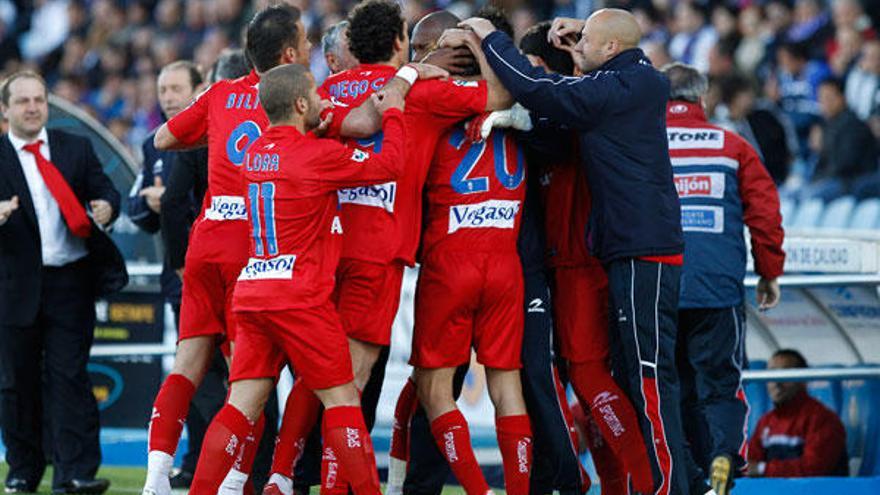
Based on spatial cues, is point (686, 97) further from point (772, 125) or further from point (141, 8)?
point (141, 8)

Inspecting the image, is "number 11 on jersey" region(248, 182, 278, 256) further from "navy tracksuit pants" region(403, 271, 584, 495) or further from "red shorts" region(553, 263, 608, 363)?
"red shorts" region(553, 263, 608, 363)

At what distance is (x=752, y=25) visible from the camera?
58.3ft

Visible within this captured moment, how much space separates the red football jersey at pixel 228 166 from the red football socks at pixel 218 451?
791mm

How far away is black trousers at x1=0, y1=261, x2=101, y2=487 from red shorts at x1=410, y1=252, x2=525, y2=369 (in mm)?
2464

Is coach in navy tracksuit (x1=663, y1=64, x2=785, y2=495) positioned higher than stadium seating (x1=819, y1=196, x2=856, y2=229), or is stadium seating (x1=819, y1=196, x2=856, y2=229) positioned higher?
coach in navy tracksuit (x1=663, y1=64, x2=785, y2=495)

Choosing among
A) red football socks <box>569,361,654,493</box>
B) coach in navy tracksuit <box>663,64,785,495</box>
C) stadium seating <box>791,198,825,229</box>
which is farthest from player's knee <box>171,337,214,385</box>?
stadium seating <box>791,198,825,229</box>

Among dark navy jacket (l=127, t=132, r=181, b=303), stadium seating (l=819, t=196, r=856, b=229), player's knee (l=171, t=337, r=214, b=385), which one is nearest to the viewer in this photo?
player's knee (l=171, t=337, r=214, b=385)

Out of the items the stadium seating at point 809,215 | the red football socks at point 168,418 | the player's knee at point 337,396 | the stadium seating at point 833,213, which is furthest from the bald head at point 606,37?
the stadium seating at point 809,215

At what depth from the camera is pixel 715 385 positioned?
30.9 ft

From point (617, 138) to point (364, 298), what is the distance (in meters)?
1.30

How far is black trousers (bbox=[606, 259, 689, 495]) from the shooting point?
7.79 m

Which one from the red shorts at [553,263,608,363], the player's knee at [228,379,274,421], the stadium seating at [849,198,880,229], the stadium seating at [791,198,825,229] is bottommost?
the stadium seating at [791,198,825,229]

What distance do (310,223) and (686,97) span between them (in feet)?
8.96

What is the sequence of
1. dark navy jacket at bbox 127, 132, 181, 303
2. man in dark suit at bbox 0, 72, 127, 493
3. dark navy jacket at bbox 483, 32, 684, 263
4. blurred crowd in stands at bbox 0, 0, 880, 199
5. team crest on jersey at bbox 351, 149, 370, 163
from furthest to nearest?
1. blurred crowd in stands at bbox 0, 0, 880, 199
2. dark navy jacket at bbox 127, 132, 181, 303
3. man in dark suit at bbox 0, 72, 127, 493
4. dark navy jacket at bbox 483, 32, 684, 263
5. team crest on jersey at bbox 351, 149, 370, 163
